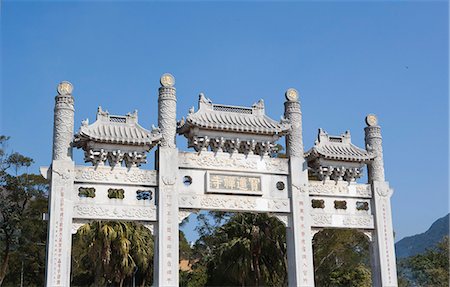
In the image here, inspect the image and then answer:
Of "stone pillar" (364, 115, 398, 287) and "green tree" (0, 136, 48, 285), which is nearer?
"stone pillar" (364, 115, 398, 287)

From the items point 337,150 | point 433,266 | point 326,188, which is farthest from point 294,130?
point 433,266

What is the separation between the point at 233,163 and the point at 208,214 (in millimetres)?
9912

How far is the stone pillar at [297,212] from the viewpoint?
10414mm

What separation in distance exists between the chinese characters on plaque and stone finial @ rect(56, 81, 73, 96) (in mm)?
2943

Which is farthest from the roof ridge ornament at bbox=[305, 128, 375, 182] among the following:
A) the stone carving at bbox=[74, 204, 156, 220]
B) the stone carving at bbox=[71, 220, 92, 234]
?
the stone carving at bbox=[71, 220, 92, 234]

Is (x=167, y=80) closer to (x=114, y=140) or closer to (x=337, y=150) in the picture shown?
(x=114, y=140)

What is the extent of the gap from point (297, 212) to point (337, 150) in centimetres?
161

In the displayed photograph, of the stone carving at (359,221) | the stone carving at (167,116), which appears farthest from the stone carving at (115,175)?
the stone carving at (359,221)

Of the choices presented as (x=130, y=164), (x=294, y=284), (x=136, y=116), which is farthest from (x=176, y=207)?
(x=294, y=284)

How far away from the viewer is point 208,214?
20.1 meters

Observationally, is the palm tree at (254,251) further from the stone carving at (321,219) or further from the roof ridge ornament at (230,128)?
the roof ridge ornament at (230,128)

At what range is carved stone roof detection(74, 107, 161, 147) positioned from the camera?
9.67 m

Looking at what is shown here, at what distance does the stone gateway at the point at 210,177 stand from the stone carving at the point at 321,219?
2 cm

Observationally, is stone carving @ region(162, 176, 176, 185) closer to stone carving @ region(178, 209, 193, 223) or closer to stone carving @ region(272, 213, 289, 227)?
stone carving @ region(178, 209, 193, 223)
